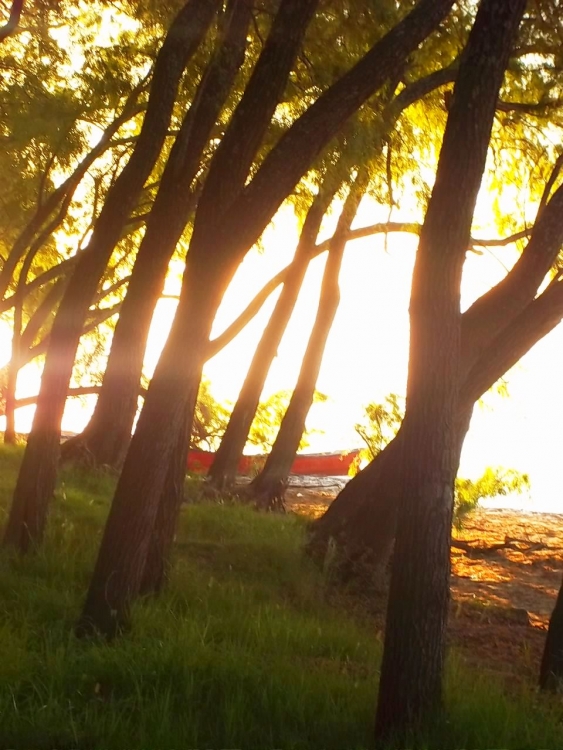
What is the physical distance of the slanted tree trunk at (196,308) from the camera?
21.7 feet

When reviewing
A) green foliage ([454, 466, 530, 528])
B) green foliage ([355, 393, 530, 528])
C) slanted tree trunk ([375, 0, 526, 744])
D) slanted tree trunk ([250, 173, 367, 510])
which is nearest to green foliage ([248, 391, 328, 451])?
green foliage ([355, 393, 530, 528])

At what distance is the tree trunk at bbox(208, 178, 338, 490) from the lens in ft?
52.7

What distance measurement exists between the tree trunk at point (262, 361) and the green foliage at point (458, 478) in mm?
2191

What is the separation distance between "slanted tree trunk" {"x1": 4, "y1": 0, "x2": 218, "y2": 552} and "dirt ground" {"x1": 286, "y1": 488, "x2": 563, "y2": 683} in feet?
12.8

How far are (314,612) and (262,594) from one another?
19.2 inches

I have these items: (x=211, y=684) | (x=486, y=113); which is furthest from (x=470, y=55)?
(x=211, y=684)

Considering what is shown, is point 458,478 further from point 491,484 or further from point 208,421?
point 208,421

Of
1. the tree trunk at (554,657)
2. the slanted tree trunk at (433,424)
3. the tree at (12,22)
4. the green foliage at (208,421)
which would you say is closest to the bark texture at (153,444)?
the slanted tree trunk at (433,424)

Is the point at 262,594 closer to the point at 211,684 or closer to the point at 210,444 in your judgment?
the point at 211,684

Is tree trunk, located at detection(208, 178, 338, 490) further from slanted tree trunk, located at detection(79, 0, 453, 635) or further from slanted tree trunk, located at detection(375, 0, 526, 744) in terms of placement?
slanted tree trunk, located at detection(375, 0, 526, 744)

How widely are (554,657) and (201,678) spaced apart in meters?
2.41

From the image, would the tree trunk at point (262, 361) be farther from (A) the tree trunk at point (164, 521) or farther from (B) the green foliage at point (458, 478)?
(A) the tree trunk at point (164, 521)

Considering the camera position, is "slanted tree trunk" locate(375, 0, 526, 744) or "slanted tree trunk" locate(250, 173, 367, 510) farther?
"slanted tree trunk" locate(250, 173, 367, 510)

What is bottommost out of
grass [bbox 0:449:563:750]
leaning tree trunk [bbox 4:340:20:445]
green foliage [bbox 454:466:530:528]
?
grass [bbox 0:449:563:750]
